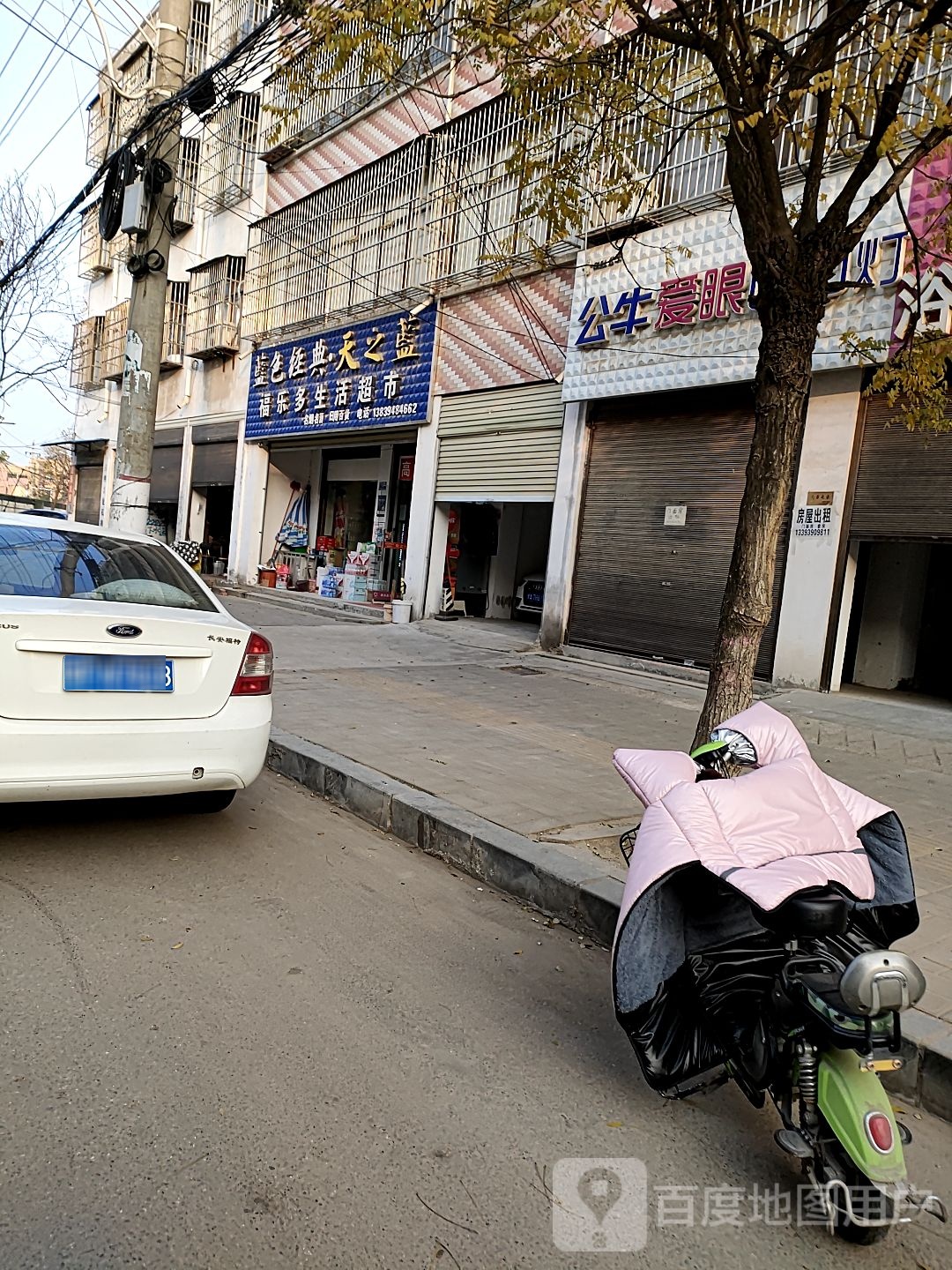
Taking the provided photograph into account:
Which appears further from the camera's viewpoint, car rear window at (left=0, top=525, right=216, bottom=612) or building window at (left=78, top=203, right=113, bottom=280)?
building window at (left=78, top=203, right=113, bottom=280)

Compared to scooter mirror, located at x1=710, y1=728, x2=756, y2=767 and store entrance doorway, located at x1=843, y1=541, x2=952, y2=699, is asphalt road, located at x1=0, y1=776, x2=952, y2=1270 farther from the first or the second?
store entrance doorway, located at x1=843, y1=541, x2=952, y2=699

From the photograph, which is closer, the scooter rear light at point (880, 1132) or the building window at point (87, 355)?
the scooter rear light at point (880, 1132)

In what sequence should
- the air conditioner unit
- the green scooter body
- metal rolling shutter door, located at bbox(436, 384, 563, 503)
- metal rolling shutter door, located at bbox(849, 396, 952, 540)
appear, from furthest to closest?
metal rolling shutter door, located at bbox(436, 384, 563, 503), the air conditioner unit, metal rolling shutter door, located at bbox(849, 396, 952, 540), the green scooter body

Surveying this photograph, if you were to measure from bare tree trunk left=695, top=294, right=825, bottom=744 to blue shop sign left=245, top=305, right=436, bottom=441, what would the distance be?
1090 cm

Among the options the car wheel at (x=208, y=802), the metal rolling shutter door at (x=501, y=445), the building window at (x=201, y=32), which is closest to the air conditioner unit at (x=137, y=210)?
the metal rolling shutter door at (x=501, y=445)

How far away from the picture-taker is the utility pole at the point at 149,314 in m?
9.68

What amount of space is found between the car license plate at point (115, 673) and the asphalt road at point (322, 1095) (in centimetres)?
82

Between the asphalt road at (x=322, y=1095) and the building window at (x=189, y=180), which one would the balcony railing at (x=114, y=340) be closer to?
the building window at (x=189, y=180)

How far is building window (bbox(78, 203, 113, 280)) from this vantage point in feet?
90.2

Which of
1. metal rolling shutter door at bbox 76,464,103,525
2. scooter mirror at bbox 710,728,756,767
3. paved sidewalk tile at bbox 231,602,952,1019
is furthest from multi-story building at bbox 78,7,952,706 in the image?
metal rolling shutter door at bbox 76,464,103,525

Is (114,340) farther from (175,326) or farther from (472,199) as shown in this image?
(472,199)

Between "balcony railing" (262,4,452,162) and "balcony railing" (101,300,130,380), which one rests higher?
"balcony railing" (262,4,452,162)

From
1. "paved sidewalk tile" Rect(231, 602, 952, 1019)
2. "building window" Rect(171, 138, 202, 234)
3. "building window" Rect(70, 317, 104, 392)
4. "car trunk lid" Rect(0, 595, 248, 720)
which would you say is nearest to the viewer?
"car trunk lid" Rect(0, 595, 248, 720)

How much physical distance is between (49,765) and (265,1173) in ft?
7.37
